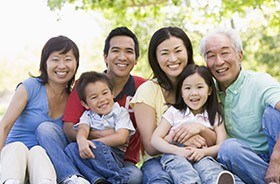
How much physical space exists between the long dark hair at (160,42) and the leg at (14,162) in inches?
41.6

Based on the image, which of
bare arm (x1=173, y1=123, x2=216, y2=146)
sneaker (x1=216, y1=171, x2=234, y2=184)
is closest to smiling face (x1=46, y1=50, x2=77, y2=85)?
bare arm (x1=173, y1=123, x2=216, y2=146)

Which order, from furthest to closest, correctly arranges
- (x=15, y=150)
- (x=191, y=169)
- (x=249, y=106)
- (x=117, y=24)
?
(x=117, y=24)
(x=249, y=106)
(x=15, y=150)
(x=191, y=169)

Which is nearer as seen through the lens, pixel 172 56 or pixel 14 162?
pixel 14 162

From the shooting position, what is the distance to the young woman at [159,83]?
11.8ft

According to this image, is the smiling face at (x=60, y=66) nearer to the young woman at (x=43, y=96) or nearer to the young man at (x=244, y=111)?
the young woman at (x=43, y=96)

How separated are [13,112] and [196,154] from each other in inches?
52.1

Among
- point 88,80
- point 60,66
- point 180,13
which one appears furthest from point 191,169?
point 180,13

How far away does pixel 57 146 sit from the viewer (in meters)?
3.45

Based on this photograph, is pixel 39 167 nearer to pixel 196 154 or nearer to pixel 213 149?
pixel 196 154

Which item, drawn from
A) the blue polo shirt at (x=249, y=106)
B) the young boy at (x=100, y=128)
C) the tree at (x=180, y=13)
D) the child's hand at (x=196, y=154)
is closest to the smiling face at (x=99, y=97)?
the young boy at (x=100, y=128)

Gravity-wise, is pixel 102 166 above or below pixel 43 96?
below

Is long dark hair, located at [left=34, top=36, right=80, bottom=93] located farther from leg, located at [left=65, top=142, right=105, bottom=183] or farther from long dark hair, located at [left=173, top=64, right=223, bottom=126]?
long dark hair, located at [left=173, top=64, right=223, bottom=126]

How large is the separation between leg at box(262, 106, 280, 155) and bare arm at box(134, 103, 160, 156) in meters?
0.73

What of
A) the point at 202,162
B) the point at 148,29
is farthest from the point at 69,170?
the point at 148,29
